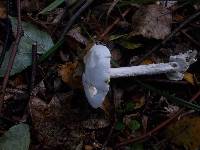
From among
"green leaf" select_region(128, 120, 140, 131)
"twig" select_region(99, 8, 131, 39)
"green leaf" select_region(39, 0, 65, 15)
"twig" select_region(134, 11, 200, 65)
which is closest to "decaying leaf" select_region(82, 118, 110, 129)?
"green leaf" select_region(128, 120, 140, 131)

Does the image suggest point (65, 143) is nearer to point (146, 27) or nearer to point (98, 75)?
point (98, 75)

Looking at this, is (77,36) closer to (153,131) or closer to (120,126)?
(120,126)

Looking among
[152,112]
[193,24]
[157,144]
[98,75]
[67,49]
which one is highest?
[193,24]

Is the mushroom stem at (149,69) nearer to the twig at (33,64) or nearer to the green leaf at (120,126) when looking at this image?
the green leaf at (120,126)

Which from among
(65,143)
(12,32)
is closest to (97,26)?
(12,32)

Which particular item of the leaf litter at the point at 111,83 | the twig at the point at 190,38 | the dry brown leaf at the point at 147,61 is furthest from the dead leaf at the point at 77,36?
the twig at the point at 190,38

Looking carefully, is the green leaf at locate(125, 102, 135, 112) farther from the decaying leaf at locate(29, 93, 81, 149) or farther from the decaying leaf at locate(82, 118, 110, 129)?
the decaying leaf at locate(29, 93, 81, 149)
